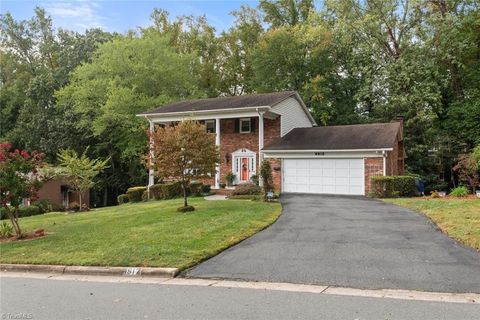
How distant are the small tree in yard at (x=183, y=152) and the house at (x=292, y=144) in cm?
412

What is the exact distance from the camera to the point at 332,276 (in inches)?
296

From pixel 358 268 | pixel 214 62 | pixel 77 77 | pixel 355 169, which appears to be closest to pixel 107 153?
pixel 77 77

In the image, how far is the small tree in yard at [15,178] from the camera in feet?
40.4

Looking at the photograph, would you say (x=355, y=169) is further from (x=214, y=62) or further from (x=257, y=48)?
(x=214, y=62)

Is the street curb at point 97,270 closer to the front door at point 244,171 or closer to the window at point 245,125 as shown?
the front door at point 244,171

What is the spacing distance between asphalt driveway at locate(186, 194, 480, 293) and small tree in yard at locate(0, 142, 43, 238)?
267 inches

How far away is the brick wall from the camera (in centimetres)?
2247

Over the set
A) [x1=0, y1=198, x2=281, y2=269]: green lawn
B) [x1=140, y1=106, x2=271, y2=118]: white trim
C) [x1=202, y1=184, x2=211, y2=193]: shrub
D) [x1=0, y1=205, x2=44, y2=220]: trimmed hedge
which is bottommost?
[x1=0, y1=205, x2=44, y2=220]: trimmed hedge

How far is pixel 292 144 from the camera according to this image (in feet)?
83.9

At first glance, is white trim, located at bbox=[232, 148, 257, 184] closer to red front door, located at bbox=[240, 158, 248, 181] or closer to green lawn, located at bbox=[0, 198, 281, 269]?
red front door, located at bbox=[240, 158, 248, 181]

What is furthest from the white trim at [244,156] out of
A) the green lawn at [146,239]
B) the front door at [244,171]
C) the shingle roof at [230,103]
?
the green lawn at [146,239]

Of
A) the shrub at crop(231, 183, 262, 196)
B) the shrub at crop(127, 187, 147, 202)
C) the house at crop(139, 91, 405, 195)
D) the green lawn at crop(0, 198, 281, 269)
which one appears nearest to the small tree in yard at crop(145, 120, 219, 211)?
A: the green lawn at crop(0, 198, 281, 269)

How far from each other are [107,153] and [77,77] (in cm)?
702

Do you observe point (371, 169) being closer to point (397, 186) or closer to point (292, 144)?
point (397, 186)
